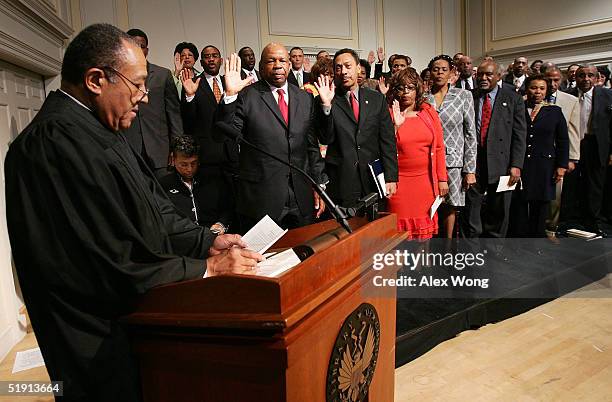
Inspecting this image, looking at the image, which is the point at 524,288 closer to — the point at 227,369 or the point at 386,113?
the point at 386,113

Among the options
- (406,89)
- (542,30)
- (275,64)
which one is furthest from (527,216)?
(542,30)

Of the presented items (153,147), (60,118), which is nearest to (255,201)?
(153,147)

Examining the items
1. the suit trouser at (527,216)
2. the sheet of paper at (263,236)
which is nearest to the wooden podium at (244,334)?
the sheet of paper at (263,236)

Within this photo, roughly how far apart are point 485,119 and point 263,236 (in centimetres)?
264

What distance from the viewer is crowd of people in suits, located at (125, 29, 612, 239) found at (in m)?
2.43

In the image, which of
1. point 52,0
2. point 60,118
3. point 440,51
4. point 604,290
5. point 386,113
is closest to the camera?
point 60,118

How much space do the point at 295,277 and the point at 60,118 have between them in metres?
0.56

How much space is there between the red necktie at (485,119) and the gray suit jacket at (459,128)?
0.46ft

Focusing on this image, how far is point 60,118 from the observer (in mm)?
983

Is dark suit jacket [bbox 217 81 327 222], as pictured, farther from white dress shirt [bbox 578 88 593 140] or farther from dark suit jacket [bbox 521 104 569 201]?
white dress shirt [bbox 578 88 593 140]

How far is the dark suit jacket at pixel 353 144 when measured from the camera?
8.96ft

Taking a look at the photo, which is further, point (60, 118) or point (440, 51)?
point (440, 51)

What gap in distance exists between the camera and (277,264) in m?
1.09

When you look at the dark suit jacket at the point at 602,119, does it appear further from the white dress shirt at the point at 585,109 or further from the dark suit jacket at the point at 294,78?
the dark suit jacket at the point at 294,78
